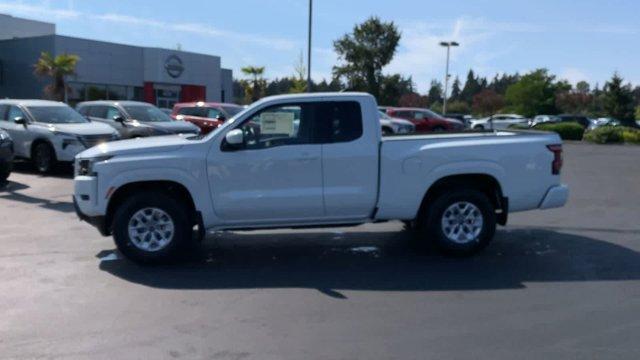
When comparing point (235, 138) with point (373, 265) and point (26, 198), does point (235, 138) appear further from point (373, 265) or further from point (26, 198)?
point (26, 198)

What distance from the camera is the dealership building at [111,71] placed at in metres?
41.2

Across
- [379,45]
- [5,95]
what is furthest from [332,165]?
[379,45]

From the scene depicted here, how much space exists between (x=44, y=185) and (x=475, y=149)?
9.99m

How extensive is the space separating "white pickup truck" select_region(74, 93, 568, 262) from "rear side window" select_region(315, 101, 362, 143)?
12 millimetres

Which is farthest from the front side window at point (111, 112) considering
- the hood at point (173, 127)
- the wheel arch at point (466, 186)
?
the wheel arch at point (466, 186)

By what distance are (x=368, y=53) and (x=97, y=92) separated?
20.7 m

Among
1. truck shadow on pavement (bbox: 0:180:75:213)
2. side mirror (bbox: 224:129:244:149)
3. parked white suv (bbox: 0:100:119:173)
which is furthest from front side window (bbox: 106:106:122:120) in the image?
side mirror (bbox: 224:129:244:149)

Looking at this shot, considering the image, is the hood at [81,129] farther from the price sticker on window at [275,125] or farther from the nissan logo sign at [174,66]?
the nissan logo sign at [174,66]

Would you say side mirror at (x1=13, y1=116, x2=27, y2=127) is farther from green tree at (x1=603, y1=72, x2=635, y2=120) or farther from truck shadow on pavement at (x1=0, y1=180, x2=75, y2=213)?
green tree at (x1=603, y1=72, x2=635, y2=120)

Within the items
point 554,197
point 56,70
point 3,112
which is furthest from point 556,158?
point 56,70

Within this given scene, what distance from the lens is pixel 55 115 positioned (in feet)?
57.0

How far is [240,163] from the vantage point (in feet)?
26.1

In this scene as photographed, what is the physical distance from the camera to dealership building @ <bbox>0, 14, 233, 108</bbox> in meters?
41.2

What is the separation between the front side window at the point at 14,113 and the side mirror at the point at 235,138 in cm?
1100
